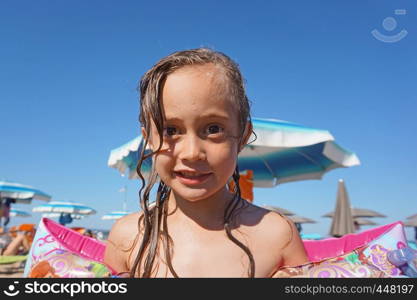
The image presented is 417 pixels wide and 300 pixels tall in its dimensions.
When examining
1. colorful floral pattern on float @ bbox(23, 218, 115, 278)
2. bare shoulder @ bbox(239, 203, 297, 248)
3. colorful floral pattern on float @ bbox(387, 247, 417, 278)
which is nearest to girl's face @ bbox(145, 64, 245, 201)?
bare shoulder @ bbox(239, 203, 297, 248)

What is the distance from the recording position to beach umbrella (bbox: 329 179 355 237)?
8352 millimetres

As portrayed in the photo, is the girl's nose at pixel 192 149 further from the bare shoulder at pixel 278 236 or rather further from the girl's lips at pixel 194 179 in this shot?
the bare shoulder at pixel 278 236

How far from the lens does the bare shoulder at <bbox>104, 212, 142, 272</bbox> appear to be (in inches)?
59.9

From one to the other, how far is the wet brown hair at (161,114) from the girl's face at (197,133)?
0.03 m

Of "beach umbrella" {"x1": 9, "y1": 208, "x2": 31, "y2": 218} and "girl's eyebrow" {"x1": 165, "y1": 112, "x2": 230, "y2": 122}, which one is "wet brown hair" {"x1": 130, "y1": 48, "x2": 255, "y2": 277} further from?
"beach umbrella" {"x1": 9, "y1": 208, "x2": 31, "y2": 218}

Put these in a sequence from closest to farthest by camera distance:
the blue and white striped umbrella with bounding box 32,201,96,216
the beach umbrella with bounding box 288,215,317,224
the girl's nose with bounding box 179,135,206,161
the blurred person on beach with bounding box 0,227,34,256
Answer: the girl's nose with bounding box 179,135,206,161 < the blurred person on beach with bounding box 0,227,34,256 < the beach umbrella with bounding box 288,215,317,224 < the blue and white striped umbrella with bounding box 32,201,96,216

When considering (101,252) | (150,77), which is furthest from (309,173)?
(150,77)

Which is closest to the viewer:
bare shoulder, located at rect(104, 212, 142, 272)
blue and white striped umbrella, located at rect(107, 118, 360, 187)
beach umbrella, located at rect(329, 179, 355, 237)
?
bare shoulder, located at rect(104, 212, 142, 272)

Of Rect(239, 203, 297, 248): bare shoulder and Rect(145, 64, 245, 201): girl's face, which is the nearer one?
Rect(145, 64, 245, 201): girl's face

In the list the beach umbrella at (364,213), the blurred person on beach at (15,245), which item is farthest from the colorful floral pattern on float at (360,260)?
the beach umbrella at (364,213)

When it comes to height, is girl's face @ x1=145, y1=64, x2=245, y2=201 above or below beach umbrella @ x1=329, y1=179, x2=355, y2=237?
above

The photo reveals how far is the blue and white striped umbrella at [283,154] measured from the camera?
624 centimetres

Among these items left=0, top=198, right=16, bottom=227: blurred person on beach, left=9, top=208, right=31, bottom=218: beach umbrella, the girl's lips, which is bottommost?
left=9, top=208, right=31, bottom=218: beach umbrella

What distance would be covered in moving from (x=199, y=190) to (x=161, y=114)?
1.12ft
